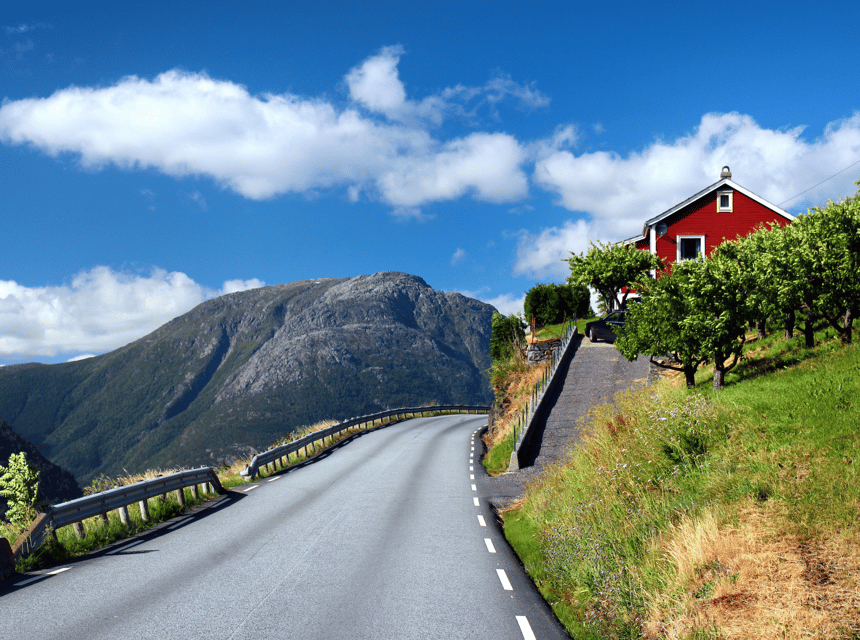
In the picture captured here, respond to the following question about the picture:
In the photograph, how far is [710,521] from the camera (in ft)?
22.6

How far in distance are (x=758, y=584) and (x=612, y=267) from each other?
37176mm

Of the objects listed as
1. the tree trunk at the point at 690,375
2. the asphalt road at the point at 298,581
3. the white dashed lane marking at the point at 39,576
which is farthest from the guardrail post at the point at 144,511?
the tree trunk at the point at 690,375

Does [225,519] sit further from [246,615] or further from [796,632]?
[796,632]

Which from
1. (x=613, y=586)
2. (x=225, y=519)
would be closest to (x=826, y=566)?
(x=613, y=586)

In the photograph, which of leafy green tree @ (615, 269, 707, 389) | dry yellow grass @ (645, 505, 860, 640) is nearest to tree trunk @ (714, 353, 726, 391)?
leafy green tree @ (615, 269, 707, 389)

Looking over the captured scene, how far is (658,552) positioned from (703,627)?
65.2 inches

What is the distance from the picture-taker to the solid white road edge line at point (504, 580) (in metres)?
8.30

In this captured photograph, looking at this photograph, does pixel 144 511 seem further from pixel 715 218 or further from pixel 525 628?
pixel 715 218

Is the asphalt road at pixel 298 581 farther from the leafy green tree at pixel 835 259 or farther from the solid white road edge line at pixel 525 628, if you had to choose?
the leafy green tree at pixel 835 259

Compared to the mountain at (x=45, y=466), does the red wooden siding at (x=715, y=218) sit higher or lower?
higher

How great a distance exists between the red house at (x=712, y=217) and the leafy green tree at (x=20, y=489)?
40.0 m

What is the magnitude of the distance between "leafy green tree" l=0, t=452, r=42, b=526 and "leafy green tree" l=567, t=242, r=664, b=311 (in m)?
36.7

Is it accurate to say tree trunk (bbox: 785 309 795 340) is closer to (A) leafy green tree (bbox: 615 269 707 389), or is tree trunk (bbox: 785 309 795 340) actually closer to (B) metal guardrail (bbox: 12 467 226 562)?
(A) leafy green tree (bbox: 615 269 707 389)

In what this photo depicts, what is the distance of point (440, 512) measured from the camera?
14070 mm
